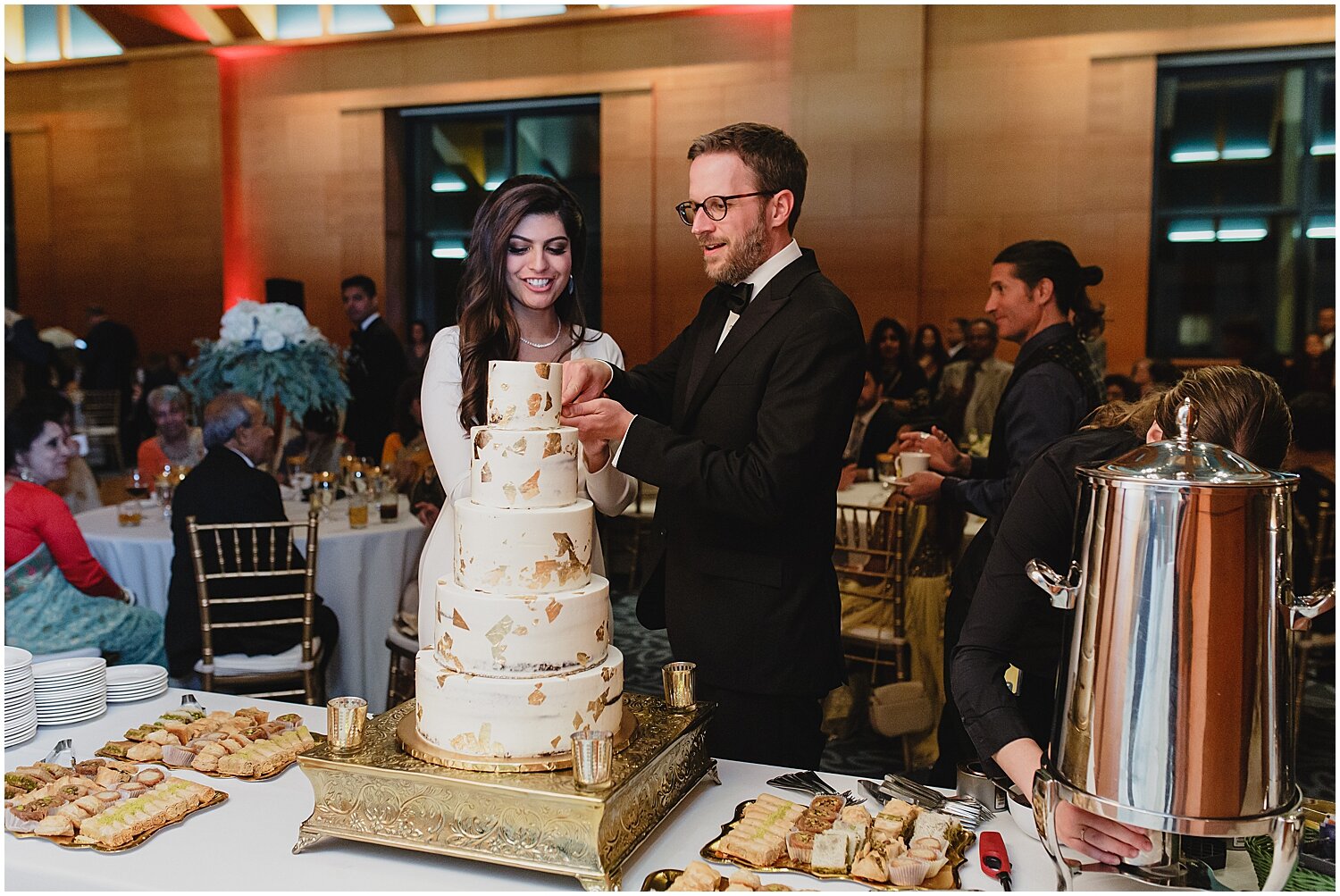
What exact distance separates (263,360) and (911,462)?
2613 millimetres

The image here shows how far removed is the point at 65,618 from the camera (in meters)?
3.60

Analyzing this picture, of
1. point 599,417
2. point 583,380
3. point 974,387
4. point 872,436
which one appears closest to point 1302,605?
point 599,417

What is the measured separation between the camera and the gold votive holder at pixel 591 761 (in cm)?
139

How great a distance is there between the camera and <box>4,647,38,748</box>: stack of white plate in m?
1.91

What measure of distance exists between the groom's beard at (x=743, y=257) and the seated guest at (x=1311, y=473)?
8.71ft

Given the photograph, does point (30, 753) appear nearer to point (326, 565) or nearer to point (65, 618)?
point (65, 618)

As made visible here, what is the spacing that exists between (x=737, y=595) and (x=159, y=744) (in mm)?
1061

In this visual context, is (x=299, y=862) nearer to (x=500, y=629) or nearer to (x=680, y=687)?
(x=500, y=629)

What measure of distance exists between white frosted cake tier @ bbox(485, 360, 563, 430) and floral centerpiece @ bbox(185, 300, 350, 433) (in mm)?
3195

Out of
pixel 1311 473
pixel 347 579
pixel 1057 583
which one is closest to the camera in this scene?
pixel 1057 583

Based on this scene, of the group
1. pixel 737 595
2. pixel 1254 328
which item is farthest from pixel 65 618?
pixel 1254 328

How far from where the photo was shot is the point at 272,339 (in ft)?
14.5

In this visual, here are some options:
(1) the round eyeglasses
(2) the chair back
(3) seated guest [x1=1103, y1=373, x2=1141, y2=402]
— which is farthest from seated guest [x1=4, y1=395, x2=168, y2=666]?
(3) seated guest [x1=1103, y1=373, x2=1141, y2=402]

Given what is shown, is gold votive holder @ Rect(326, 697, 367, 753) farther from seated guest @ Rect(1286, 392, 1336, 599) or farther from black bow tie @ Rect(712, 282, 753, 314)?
seated guest @ Rect(1286, 392, 1336, 599)
